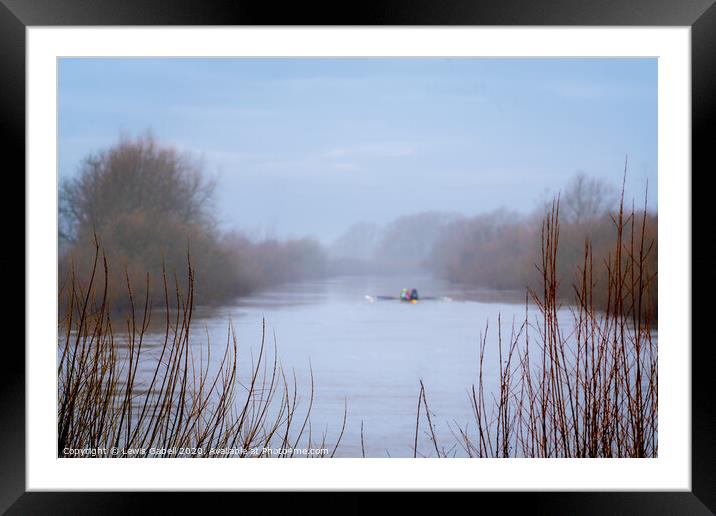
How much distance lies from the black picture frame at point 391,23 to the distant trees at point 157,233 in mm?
1043

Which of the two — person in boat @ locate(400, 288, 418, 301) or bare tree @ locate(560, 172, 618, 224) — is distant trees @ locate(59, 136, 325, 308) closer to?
person in boat @ locate(400, 288, 418, 301)

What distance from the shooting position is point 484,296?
4.30 metres

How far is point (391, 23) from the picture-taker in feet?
9.25

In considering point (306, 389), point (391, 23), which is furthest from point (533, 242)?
point (391, 23)

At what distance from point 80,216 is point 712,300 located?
282cm

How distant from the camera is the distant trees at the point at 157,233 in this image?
153 inches

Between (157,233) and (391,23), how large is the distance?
1.77 meters

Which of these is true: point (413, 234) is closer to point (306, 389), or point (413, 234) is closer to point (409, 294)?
point (409, 294)

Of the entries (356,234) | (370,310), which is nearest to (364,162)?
(356,234)

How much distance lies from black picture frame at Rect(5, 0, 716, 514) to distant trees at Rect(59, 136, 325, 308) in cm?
104

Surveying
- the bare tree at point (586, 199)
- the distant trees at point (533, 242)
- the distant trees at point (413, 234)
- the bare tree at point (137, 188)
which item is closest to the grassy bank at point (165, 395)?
the bare tree at point (137, 188)

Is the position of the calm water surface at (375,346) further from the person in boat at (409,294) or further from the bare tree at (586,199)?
the bare tree at (586,199)

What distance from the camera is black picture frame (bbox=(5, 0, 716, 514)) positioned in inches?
111

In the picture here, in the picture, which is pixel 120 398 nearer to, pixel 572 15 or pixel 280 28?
pixel 280 28
